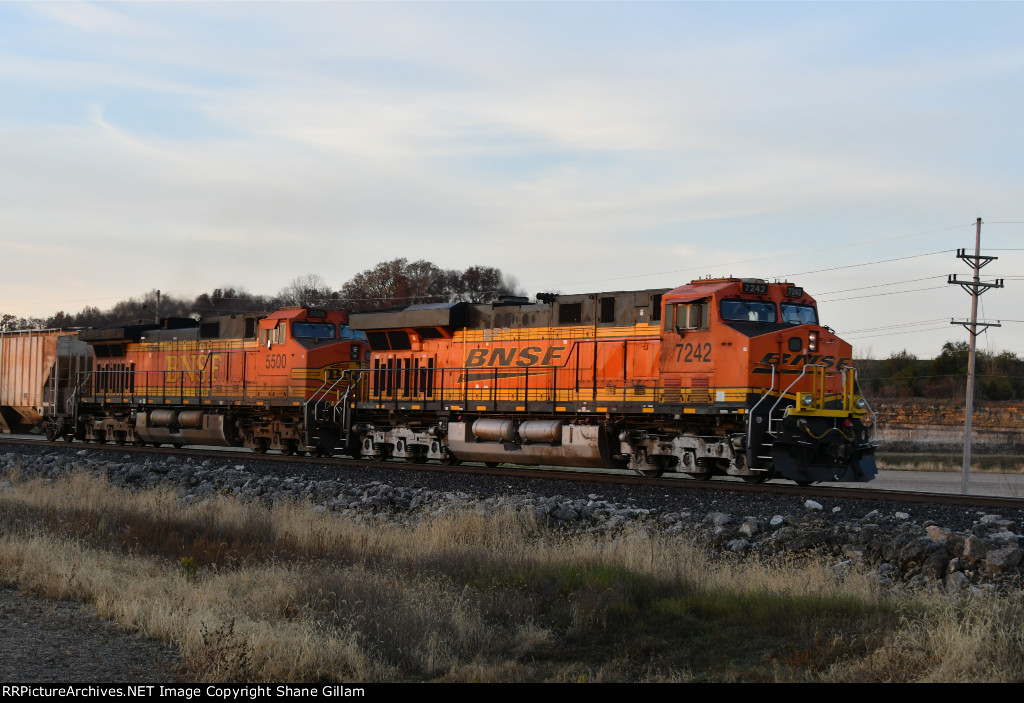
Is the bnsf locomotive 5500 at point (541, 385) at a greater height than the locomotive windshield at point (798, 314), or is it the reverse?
the locomotive windshield at point (798, 314)

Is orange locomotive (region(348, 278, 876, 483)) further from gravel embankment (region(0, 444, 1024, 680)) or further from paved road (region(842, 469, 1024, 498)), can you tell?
paved road (region(842, 469, 1024, 498))

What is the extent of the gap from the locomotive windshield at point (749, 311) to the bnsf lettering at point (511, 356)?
12.9ft

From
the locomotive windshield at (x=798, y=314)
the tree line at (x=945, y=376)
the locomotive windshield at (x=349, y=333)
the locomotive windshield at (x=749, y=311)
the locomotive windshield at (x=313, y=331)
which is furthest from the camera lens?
the tree line at (x=945, y=376)

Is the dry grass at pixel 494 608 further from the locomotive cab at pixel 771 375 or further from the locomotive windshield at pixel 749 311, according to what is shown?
the locomotive windshield at pixel 749 311

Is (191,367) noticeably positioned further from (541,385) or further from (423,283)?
(423,283)

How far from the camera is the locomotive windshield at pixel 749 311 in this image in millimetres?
17469

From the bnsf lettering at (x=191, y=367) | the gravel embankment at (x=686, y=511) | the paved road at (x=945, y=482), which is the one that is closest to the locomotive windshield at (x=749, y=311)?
the gravel embankment at (x=686, y=511)

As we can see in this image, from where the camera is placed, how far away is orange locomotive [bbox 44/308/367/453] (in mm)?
25172

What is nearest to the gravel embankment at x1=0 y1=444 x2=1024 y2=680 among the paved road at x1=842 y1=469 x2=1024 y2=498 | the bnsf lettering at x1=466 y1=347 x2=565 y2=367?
the bnsf lettering at x1=466 y1=347 x2=565 y2=367

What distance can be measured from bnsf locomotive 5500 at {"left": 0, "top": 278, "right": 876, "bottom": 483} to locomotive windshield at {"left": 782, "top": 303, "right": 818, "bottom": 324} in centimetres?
3

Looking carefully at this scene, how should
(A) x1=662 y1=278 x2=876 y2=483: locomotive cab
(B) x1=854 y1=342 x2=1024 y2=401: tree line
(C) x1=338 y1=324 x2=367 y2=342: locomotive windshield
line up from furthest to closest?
(B) x1=854 y1=342 x2=1024 y2=401: tree line, (C) x1=338 y1=324 x2=367 y2=342: locomotive windshield, (A) x1=662 y1=278 x2=876 y2=483: locomotive cab

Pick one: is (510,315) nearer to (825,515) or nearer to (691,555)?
(825,515)

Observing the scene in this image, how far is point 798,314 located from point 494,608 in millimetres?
11756

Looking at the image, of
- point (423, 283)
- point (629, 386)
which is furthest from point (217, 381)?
point (423, 283)
